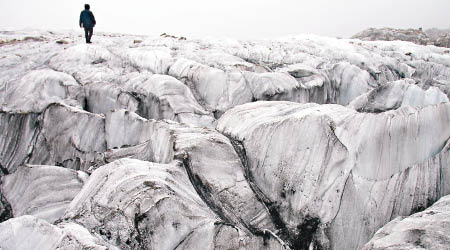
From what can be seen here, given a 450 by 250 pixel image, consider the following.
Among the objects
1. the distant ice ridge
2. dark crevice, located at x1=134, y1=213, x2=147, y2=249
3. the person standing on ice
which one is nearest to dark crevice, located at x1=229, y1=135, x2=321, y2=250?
the distant ice ridge

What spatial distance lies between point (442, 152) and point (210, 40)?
28.6 meters

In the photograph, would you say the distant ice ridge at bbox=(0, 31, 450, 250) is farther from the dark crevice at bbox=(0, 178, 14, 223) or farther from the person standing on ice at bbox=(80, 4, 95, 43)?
the person standing on ice at bbox=(80, 4, 95, 43)

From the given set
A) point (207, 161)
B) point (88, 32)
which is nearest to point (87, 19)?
point (88, 32)

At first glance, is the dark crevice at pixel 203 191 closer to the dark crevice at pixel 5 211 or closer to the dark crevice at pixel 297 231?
the dark crevice at pixel 297 231

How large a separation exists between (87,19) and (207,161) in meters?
24.0

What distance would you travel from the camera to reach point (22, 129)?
21.3 meters

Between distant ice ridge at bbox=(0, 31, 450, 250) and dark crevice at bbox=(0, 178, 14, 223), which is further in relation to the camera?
dark crevice at bbox=(0, 178, 14, 223)

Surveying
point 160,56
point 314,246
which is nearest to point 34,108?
point 160,56

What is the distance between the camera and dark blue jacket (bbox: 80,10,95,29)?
30.9 metres

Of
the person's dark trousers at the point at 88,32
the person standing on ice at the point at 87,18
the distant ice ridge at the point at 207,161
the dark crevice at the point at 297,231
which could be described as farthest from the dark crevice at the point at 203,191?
the person's dark trousers at the point at 88,32

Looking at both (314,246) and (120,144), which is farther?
(120,144)

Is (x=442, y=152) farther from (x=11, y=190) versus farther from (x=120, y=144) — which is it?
(x=11, y=190)

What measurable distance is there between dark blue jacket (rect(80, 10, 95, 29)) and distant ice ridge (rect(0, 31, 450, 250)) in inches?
269

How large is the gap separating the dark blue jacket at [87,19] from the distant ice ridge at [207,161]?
684cm
